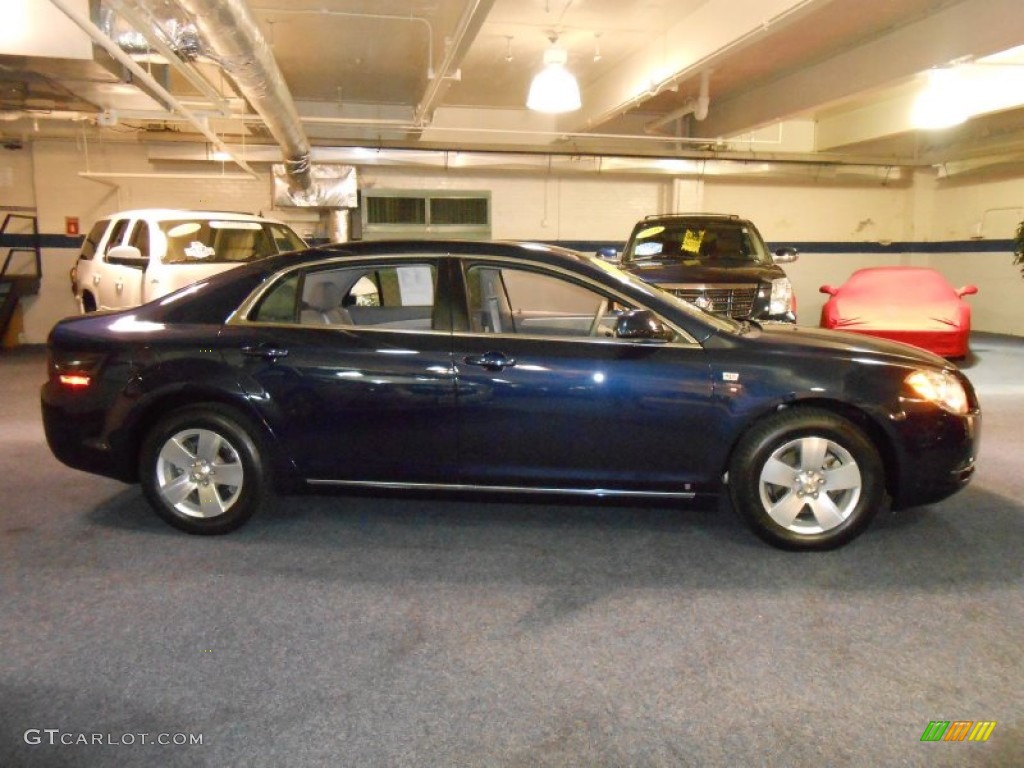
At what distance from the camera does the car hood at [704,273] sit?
7355mm

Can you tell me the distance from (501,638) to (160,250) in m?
6.44

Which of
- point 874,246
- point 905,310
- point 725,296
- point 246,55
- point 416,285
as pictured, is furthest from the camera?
point 874,246

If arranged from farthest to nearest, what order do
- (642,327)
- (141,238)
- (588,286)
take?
(141,238), (588,286), (642,327)

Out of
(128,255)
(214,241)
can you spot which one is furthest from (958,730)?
(214,241)

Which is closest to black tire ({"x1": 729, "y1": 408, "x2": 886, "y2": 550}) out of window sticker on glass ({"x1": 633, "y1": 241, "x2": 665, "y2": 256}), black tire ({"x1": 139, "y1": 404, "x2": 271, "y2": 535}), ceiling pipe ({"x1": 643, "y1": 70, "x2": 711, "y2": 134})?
black tire ({"x1": 139, "y1": 404, "x2": 271, "y2": 535})

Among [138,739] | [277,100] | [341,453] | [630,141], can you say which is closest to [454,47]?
[277,100]

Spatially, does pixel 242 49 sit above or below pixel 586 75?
below

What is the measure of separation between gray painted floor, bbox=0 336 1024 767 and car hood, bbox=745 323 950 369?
0.91 metres

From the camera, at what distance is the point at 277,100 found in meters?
7.05

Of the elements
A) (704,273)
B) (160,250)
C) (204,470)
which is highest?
(160,250)

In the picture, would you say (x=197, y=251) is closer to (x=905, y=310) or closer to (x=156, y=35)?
(x=156, y=35)

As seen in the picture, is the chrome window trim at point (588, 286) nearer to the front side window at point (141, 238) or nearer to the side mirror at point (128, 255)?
the side mirror at point (128, 255)

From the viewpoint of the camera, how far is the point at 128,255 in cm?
748

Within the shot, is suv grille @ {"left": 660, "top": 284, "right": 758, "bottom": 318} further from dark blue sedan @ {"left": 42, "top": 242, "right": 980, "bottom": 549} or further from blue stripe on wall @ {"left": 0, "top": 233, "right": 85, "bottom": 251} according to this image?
blue stripe on wall @ {"left": 0, "top": 233, "right": 85, "bottom": 251}
